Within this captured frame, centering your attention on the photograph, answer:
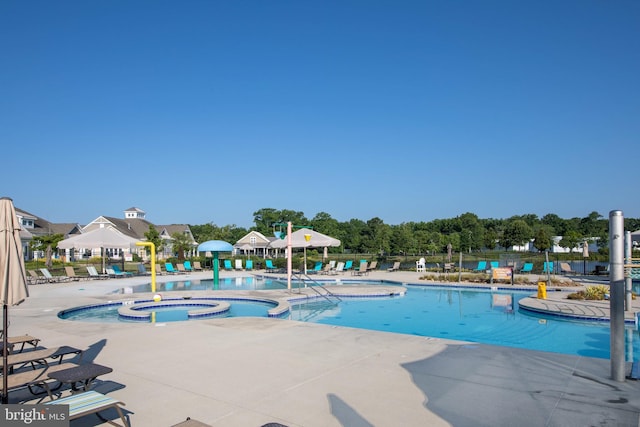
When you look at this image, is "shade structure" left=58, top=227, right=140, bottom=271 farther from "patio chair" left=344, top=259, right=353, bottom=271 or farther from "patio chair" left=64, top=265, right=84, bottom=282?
"patio chair" left=344, top=259, right=353, bottom=271

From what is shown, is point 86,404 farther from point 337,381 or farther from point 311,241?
point 311,241

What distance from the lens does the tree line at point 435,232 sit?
47988mm

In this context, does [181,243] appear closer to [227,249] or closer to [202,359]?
[227,249]

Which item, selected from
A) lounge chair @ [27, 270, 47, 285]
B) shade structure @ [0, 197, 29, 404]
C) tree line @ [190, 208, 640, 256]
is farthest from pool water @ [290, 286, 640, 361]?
tree line @ [190, 208, 640, 256]

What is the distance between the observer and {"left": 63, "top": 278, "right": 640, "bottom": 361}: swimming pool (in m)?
9.95

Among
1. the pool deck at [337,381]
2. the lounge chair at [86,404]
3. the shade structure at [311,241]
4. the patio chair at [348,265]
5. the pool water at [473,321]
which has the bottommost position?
the pool water at [473,321]

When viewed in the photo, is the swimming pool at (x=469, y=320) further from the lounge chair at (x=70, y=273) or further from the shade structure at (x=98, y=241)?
the lounge chair at (x=70, y=273)

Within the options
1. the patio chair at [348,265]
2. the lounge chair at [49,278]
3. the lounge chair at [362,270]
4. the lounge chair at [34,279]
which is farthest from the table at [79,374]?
the patio chair at [348,265]

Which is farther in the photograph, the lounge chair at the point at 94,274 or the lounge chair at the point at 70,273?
the lounge chair at the point at 94,274

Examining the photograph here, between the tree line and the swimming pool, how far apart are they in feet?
82.5

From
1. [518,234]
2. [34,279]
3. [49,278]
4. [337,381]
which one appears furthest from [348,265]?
[518,234]

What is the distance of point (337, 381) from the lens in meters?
5.75

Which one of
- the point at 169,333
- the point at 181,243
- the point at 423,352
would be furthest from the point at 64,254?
the point at 423,352

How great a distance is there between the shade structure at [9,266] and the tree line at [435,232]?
36.8 metres
